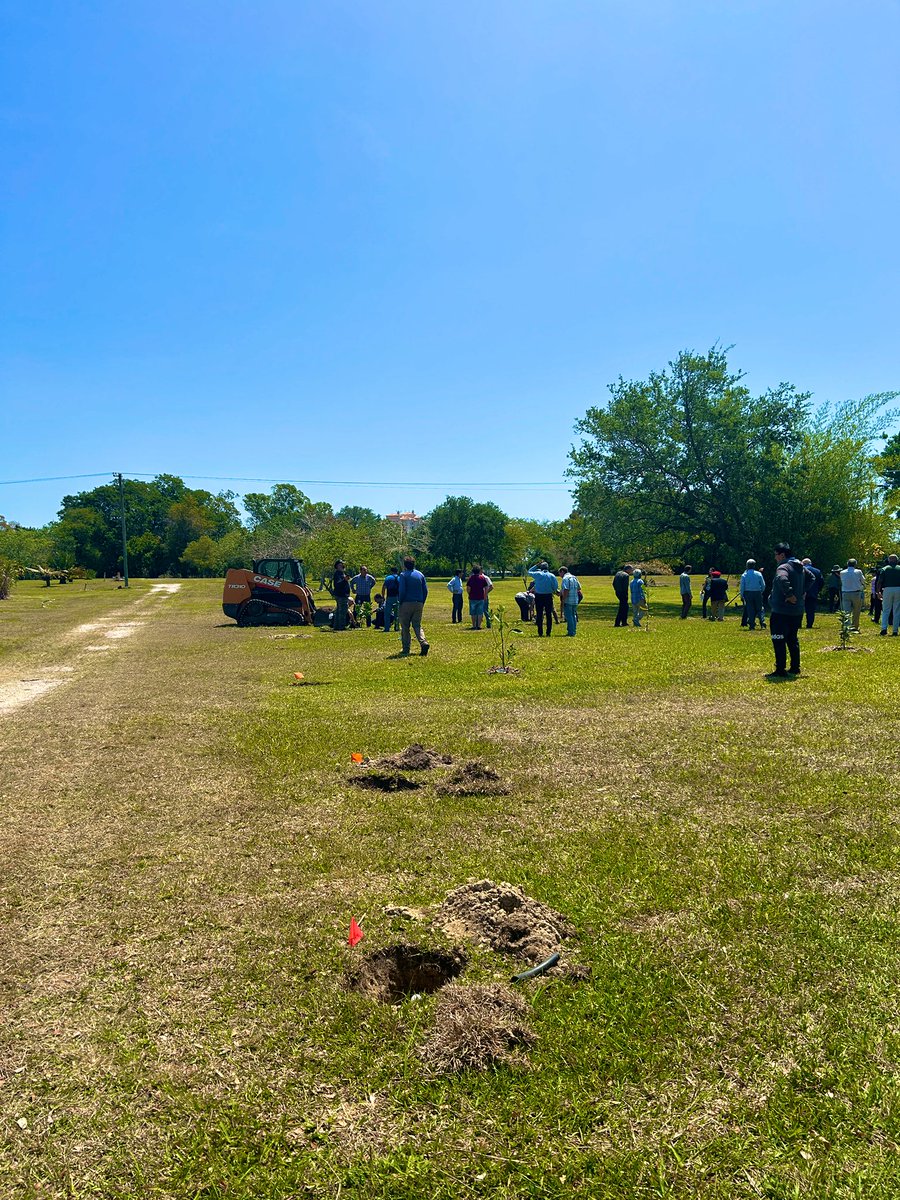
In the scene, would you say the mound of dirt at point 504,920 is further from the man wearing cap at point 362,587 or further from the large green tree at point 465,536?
the large green tree at point 465,536

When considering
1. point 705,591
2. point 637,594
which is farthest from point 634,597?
point 705,591

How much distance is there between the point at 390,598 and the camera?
1986 cm

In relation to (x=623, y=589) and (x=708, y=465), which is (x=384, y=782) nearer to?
(x=623, y=589)

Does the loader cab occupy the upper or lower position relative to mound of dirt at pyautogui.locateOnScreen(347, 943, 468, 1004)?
upper

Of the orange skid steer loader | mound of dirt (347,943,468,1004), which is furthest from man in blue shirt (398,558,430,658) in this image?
mound of dirt (347,943,468,1004)

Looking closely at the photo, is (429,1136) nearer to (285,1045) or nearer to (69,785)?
(285,1045)

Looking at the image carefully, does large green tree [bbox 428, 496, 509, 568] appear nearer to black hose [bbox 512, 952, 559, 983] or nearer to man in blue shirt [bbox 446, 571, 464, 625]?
man in blue shirt [bbox 446, 571, 464, 625]

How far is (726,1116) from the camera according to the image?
258cm

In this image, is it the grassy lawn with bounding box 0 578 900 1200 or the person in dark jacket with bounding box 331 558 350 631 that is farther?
the person in dark jacket with bounding box 331 558 350 631

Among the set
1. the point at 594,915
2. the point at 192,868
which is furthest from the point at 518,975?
the point at 192,868

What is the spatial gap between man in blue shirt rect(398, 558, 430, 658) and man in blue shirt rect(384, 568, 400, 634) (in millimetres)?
2885

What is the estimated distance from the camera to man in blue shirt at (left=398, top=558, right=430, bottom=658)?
1428cm

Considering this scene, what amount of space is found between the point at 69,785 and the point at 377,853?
3.39 meters

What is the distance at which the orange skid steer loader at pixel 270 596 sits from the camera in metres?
24.1
